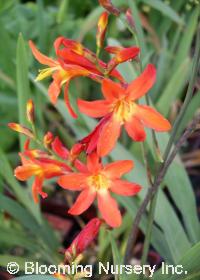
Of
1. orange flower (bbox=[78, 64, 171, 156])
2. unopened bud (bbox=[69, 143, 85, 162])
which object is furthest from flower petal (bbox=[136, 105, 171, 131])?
unopened bud (bbox=[69, 143, 85, 162])

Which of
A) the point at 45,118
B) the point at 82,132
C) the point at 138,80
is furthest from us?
the point at 45,118

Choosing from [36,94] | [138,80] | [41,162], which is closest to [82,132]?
[36,94]

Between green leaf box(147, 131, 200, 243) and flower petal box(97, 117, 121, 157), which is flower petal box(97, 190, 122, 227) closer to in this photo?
flower petal box(97, 117, 121, 157)

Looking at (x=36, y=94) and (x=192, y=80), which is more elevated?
(x=192, y=80)

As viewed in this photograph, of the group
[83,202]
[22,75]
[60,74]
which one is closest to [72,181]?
[83,202]

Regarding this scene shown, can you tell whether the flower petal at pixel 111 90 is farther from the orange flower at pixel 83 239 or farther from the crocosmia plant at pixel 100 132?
the orange flower at pixel 83 239

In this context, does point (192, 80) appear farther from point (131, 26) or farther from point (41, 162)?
point (41, 162)

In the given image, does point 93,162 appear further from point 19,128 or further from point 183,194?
point 183,194
